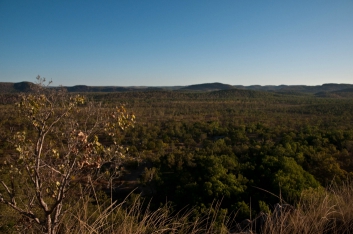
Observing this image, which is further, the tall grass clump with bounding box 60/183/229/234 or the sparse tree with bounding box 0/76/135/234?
the sparse tree with bounding box 0/76/135/234

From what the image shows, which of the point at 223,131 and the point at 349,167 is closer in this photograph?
the point at 349,167

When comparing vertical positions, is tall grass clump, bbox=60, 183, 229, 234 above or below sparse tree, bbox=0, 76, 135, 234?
below

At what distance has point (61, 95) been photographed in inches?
158

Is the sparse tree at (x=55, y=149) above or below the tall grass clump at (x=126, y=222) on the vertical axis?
above

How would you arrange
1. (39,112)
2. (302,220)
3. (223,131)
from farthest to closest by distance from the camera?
(223,131) < (39,112) < (302,220)

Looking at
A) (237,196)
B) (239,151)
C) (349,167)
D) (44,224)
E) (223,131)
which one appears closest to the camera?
(44,224)

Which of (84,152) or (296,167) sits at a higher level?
(84,152)

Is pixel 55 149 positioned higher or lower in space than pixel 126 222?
higher

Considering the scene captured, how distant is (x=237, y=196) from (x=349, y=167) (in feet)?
30.7

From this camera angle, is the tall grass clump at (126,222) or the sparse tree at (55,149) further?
the sparse tree at (55,149)

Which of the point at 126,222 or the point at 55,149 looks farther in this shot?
the point at 55,149

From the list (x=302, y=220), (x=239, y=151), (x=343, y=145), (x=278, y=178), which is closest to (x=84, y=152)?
(x=302, y=220)

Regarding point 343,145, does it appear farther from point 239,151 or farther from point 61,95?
point 61,95

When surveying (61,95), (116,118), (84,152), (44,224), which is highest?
(61,95)
